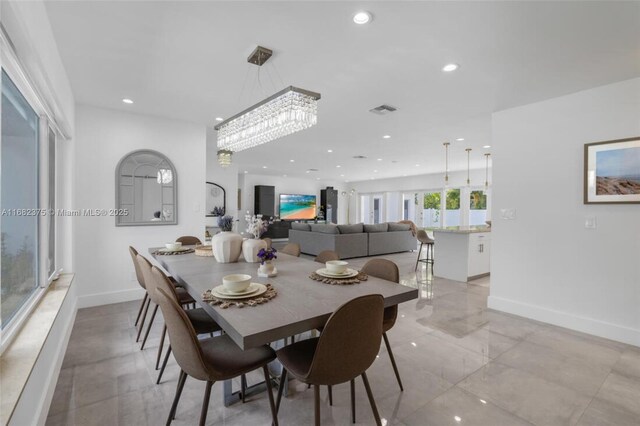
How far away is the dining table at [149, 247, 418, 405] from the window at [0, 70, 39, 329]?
0.85 m

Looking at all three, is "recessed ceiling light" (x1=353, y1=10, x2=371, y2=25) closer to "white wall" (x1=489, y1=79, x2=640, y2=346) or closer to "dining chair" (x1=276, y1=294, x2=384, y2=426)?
"dining chair" (x1=276, y1=294, x2=384, y2=426)

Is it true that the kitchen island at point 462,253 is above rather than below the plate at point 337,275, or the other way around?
below

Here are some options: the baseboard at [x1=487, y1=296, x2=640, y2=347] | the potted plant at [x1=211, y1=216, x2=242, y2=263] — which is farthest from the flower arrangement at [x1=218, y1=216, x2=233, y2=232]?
the baseboard at [x1=487, y1=296, x2=640, y2=347]

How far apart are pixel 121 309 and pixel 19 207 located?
210cm

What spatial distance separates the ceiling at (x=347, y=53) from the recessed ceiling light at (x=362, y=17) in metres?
0.04

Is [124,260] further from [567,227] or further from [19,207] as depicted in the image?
[567,227]

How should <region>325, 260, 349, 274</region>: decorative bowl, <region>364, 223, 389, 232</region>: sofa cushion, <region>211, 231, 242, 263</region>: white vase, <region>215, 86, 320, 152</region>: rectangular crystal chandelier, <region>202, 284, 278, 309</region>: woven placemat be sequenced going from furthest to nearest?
<region>364, 223, 389, 232</region>: sofa cushion < <region>211, 231, 242, 263</region>: white vase < <region>215, 86, 320, 152</region>: rectangular crystal chandelier < <region>325, 260, 349, 274</region>: decorative bowl < <region>202, 284, 278, 309</region>: woven placemat

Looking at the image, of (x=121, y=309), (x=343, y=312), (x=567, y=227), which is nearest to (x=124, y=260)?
(x=121, y=309)

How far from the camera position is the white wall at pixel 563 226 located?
112 inches

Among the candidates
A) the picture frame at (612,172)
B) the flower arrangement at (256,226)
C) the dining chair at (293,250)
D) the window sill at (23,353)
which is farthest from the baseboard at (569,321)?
the window sill at (23,353)

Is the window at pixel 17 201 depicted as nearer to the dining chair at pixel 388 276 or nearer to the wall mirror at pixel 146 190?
the wall mirror at pixel 146 190

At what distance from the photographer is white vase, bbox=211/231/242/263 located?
2506 mm

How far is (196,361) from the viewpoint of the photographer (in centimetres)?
133

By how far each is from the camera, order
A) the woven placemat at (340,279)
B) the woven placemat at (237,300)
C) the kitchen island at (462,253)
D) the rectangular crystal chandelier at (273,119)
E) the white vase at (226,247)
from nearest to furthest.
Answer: the woven placemat at (237,300)
the woven placemat at (340,279)
the rectangular crystal chandelier at (273,119)
the white vase at (226,247)
the kitchen island at (462,253)
